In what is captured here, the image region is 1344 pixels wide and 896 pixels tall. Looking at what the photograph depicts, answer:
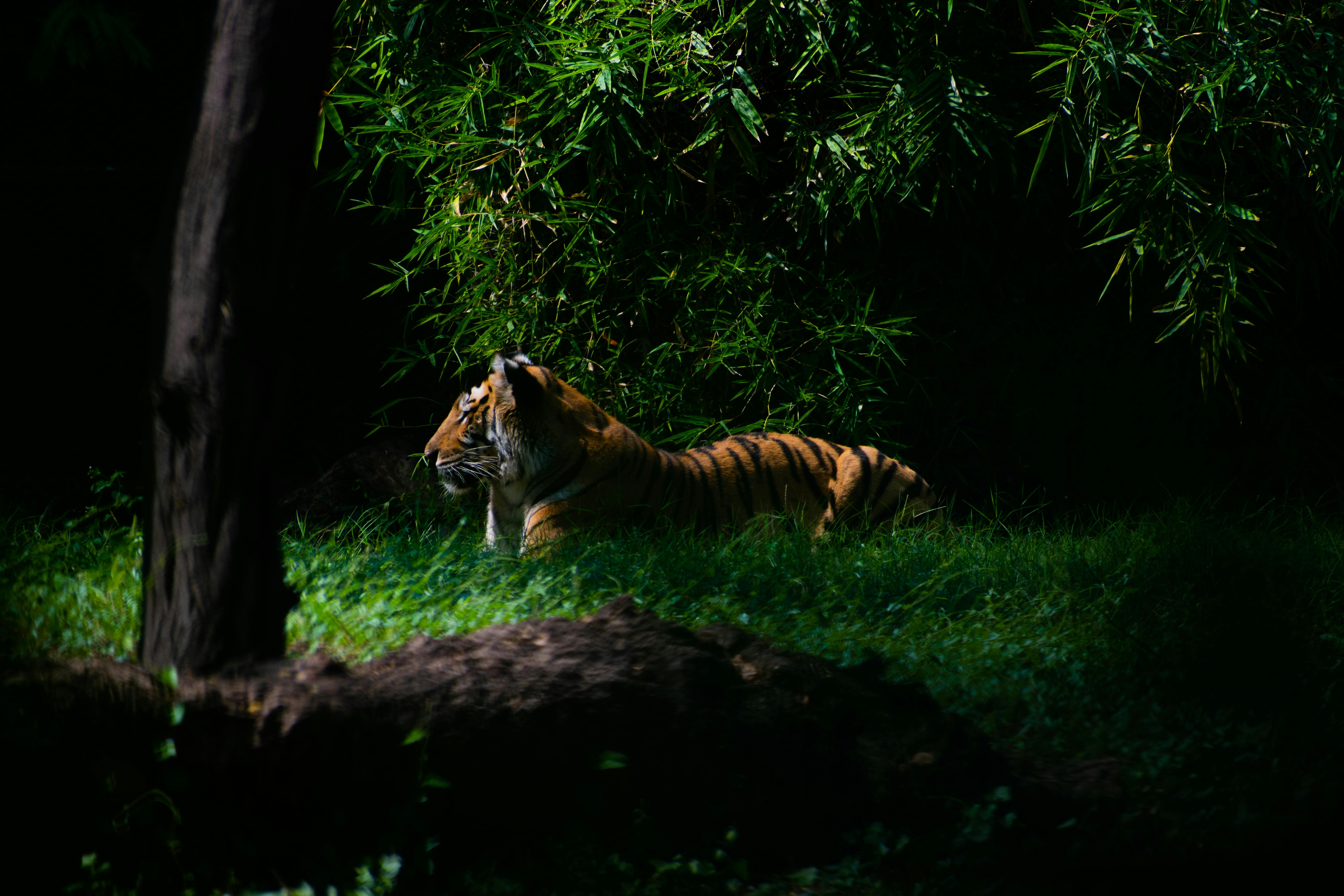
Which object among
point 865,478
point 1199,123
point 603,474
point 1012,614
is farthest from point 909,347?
point 1012,614

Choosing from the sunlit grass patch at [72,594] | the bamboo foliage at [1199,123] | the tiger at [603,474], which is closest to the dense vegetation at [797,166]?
the bamboo foliage at [1199,123]

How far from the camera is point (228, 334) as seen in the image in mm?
1921

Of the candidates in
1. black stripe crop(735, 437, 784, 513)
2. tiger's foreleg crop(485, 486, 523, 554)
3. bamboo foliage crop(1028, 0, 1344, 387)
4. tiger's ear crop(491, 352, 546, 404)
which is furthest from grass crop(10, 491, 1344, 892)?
bamboo foliage crop(1028, 0, 1344, 387)

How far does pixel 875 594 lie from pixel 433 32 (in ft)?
8.92

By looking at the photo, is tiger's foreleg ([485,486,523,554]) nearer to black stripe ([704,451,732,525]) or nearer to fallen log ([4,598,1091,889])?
black stripe ([704,451,732,525])

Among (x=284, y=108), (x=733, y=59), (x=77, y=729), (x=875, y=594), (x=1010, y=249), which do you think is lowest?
(x=875, y=594)

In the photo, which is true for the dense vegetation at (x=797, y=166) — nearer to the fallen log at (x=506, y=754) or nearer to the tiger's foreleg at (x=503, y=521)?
the tiger's foreleg at (x=503, y=521)

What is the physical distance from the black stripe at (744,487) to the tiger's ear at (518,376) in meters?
0.76

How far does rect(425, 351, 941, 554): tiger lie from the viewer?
3.48 meters

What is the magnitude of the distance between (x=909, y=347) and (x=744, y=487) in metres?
1.10

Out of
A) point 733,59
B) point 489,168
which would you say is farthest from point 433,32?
point 733,59

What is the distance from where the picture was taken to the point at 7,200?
4.87 metres

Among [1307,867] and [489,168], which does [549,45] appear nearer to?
[489,168]

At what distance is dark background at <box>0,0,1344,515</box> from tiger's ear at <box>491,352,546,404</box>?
3.95 feet
